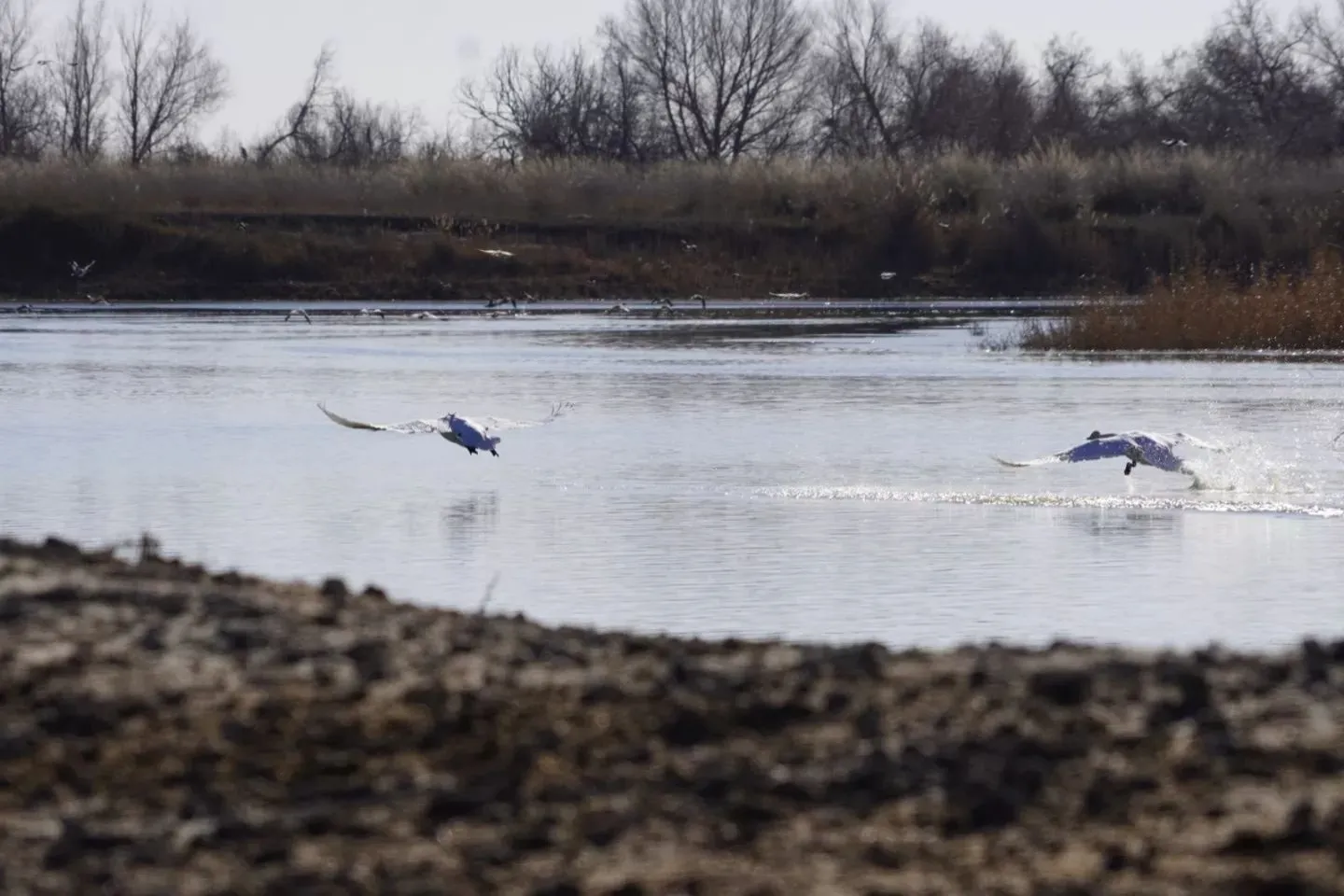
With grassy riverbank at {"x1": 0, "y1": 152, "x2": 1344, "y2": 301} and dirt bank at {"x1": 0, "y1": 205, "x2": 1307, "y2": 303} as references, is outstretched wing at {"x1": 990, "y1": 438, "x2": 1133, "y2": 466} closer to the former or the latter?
grassy riverbank at {"x1": 0, "y1": 152, "x2": 1344, "y2": 301}

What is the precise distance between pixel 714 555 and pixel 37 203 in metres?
40.9

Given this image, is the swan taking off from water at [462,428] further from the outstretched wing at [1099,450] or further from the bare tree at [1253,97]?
the bare tree at [1253,97]

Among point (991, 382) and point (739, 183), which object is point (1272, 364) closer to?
point (991, 382)

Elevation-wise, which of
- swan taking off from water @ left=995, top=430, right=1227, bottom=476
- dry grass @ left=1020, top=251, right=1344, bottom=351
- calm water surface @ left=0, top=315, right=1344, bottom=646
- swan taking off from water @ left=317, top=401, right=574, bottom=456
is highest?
dry grass @ left=1020, top=251, right=1344, bottom=351

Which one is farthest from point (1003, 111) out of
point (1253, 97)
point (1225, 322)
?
point (1225, 322)

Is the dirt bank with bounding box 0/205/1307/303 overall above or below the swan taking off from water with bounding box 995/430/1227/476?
above

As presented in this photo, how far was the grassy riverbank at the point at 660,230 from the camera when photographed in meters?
48.3

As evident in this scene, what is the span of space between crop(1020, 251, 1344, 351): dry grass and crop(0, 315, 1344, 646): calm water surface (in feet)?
5.16

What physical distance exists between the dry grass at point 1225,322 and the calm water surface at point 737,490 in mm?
1574

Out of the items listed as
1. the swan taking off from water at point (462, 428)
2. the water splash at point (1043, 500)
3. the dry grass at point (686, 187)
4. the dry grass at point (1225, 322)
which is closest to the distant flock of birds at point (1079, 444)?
the swan taking off from water at point (462, 428)

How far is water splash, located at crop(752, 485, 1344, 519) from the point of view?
13.4 metres

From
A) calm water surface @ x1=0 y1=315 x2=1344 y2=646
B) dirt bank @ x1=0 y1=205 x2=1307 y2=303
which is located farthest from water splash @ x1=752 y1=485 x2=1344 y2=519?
dirt bank @ x1=0 y1=205 x2=1307 y2=303

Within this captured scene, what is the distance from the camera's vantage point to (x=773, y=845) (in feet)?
14.1

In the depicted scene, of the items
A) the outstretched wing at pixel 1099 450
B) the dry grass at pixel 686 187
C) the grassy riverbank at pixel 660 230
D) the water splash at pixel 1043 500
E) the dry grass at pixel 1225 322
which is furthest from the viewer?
the dry grass at pixel 686 187
